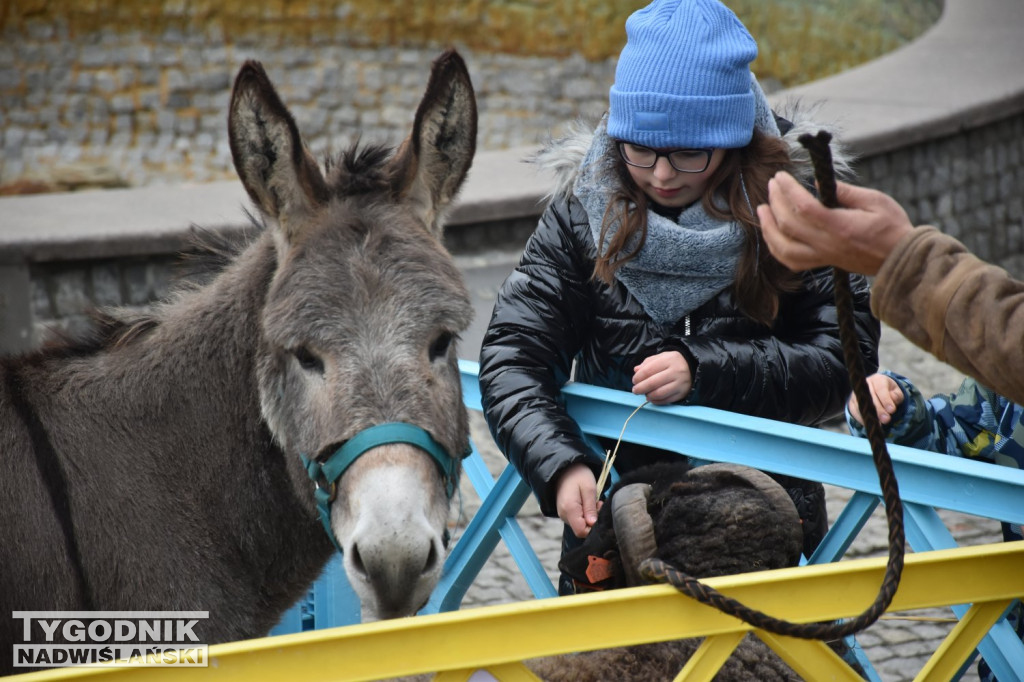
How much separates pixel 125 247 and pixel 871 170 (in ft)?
19.3

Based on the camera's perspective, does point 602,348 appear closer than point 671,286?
No

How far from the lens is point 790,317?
9.70 feet

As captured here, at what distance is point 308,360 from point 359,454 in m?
0.29

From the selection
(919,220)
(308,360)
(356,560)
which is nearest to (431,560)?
(356,560)

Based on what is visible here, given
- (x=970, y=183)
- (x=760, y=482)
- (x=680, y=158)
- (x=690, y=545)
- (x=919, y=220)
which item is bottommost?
(x=690, y=545)

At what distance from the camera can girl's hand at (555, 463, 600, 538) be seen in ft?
8.44

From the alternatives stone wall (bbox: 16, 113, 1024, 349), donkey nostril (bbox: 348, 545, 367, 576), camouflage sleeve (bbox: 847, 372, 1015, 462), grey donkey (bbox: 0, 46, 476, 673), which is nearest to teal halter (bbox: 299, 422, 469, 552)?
grey donkey (bbox: 0, 46, 476, 673)

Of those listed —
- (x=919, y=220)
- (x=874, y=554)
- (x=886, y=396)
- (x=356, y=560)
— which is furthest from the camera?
(x=919, y=220)

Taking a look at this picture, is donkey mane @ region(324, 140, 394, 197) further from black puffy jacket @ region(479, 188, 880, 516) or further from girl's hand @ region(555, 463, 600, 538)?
girl's hand @ region(555, 463, 600, 538)

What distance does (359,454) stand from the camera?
86.1 inches

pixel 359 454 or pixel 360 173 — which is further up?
pixel 360 173

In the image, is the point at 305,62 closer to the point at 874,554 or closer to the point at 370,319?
the point at 874,554

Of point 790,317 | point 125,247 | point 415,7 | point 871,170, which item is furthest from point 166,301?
point 415,7

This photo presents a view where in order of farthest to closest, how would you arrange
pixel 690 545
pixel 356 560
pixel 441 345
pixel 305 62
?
pixel 305 62
pixel 441 345
pixel 690 545
pixel 356 560
